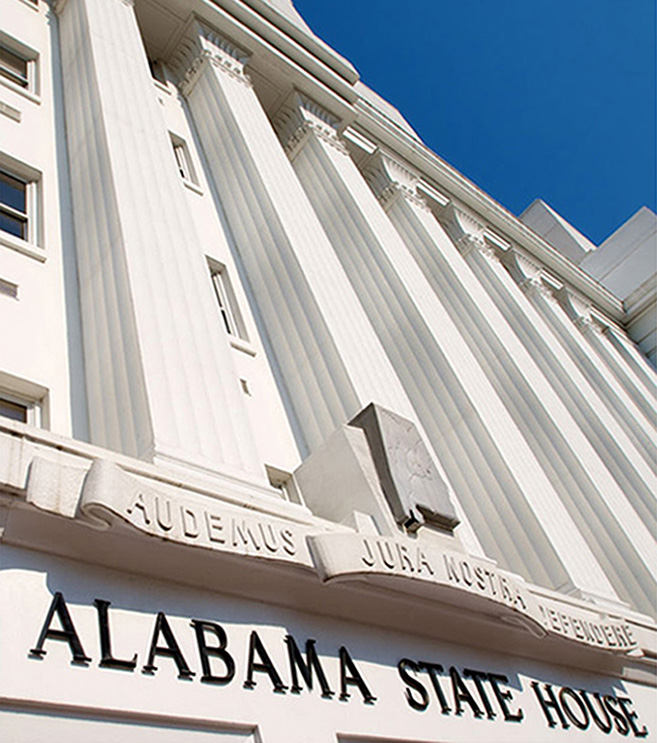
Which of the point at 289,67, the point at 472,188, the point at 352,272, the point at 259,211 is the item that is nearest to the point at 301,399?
the point at 259,211

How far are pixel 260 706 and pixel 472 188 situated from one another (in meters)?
22.7

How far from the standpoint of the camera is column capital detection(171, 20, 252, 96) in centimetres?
1842

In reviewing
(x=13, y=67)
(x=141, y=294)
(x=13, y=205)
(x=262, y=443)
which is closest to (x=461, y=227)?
(x=13, y=67)

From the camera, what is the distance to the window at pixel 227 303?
1366 cm

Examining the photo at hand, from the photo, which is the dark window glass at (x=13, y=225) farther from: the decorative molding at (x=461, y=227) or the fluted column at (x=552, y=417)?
the decorative molding at (x=461, y=227)

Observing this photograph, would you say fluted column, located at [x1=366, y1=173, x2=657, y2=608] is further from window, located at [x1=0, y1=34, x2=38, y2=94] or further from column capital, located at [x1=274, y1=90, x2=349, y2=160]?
window, located at [x1=0, y1=34, x2=38, y2=94]

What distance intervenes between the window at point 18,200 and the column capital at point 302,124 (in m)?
9.27

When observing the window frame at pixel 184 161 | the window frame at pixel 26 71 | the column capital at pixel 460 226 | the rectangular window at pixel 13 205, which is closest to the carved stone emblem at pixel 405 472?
the rectangular window at pixel 13 205

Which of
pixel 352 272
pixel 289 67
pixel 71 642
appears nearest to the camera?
pixel 71 642

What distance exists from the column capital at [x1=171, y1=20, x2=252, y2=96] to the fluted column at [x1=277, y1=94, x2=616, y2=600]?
2.07 meters

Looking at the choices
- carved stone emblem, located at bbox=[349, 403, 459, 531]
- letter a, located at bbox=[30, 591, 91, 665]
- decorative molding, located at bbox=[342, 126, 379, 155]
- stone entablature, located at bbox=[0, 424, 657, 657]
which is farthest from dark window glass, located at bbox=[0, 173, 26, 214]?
decorative molding, located at bbox=[342, 126, 379, 155]

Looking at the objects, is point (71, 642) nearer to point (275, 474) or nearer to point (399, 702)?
point (399, 702)

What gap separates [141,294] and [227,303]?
15.1 feet

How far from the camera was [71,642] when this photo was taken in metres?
5.45
